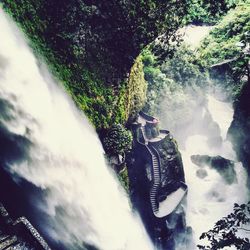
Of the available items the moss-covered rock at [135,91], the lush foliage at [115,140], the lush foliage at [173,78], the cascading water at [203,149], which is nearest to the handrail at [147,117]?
the moss-covered rock at [135,91]

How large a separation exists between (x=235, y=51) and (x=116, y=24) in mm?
8051

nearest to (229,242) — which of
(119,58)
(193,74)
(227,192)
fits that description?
(119,58)

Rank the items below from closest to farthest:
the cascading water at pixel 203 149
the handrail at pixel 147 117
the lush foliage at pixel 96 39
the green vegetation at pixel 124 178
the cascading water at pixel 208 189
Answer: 1. the lush foliage at pixel 96 39
2. the green vegetation at pixel 124 178
3. the handrail at pixel 147 117
4. the cascading water at pixel 208 189
5. the cascading water at pixel 203 149

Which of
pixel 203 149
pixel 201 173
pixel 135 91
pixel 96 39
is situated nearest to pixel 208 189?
pixel 201 173

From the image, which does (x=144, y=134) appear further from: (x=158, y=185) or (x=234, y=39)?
(x=234, y=39)

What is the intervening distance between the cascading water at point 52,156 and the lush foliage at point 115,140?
2.17 feet

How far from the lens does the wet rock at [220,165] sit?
85.8 feet

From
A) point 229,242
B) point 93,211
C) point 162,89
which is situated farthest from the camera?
point 162,89

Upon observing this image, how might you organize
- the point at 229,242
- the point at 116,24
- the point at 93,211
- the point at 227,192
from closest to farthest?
the point at 229,242 → the point at 93,211 → the point at 116,24 → the point at 227,192

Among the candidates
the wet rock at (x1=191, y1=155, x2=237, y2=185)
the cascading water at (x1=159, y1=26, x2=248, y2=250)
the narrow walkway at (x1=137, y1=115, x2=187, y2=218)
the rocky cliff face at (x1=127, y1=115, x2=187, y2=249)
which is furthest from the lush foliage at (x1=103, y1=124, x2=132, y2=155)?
the wet rock at (x1=191, y1=155, x2=237, y2=185)

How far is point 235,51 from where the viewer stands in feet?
68.0

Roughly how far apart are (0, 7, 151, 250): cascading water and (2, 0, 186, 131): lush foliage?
1.03 meters

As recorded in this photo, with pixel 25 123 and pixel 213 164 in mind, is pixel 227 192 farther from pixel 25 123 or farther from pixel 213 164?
pixel 25 123

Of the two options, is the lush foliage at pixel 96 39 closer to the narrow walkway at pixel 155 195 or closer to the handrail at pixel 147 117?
the narrow walkway at pixel 155 195
